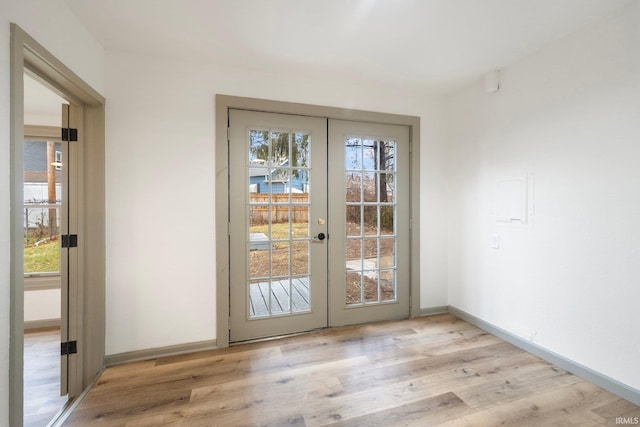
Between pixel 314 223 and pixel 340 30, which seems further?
pixel 314 223

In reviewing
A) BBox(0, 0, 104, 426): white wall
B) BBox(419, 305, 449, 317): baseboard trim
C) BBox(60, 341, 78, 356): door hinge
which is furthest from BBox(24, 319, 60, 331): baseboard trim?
BBox(419, 305, 449, 317): baseboard trim

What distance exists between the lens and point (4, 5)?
1.25 meters

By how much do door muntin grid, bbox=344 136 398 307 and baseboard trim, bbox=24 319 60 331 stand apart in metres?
3.35

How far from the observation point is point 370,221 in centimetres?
304

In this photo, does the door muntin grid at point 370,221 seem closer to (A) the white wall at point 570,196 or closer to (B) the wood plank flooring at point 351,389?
(B) the wood plank flooring at point 351,389

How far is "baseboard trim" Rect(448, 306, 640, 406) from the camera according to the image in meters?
1.82

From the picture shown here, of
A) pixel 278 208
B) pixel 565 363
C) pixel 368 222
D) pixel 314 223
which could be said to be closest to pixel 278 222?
pixel 278 208

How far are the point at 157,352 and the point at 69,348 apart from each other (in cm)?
59

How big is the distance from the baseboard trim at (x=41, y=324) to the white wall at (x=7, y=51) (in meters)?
2.52

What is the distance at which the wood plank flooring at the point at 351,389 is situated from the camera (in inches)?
66.3

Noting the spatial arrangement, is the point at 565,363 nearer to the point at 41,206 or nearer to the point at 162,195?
the point at 162,195

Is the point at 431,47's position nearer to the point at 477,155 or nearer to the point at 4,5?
the point at 477,155

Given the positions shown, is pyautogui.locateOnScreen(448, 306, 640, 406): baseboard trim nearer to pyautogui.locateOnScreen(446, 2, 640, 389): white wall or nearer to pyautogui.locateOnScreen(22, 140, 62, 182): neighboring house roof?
pyautogui.locateOnScreen(446, 2, 640, 389): white wall

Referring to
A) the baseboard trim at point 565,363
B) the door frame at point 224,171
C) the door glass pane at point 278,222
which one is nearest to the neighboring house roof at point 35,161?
the door frame at point 224,171
